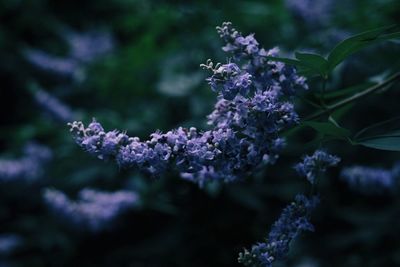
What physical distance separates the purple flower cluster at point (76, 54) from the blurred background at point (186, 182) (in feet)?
2.28

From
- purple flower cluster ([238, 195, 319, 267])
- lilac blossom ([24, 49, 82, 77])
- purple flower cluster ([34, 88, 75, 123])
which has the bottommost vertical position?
purple flower cluster ([238, 195, 319, 267])

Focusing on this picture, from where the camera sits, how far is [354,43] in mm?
1769

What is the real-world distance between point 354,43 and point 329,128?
0.97ft

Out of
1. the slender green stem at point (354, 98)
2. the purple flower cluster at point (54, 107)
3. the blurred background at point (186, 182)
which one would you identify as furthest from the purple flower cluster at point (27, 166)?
the slender green stem at point (354, 98)

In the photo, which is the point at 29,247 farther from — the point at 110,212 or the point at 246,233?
the point at 246,233

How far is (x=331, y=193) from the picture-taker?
416 centimetres

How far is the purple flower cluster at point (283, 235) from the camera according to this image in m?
1.70

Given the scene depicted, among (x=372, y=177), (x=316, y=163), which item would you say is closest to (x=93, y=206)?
(x=372, y=177)

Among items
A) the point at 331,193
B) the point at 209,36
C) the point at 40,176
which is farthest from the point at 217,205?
the point at 40,176

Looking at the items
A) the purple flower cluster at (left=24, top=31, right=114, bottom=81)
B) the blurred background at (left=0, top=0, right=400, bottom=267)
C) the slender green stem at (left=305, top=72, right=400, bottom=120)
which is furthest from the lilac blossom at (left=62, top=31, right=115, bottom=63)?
the slender green stem at (left=305, top=72, right=400, bottom=120)

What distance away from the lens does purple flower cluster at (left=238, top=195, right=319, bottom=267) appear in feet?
5.57

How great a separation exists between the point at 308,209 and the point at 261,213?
2174 millimetres

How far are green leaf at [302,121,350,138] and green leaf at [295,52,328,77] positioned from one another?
0.22 metres

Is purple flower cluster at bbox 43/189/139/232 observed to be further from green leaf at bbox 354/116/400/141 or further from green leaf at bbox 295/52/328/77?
green leaf at bbox 295/52/328/77
